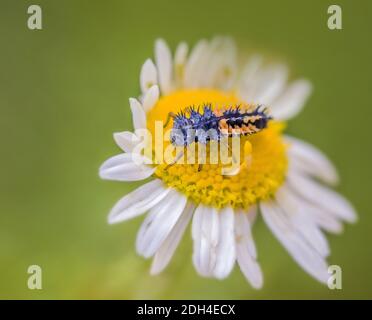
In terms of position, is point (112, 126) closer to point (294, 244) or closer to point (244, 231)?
point (244, 231)

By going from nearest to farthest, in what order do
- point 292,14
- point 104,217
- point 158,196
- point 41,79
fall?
point 158,196 → point 104,217 → point 41,79 → point 292,14

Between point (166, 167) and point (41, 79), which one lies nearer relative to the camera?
point (166, 167)

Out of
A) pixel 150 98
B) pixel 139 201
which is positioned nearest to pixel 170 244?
pixel 139 201

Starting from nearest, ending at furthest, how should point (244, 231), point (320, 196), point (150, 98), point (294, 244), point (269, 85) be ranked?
point (150, 98) < point (244, 231) < point (294, 244) < point (320, 196) < point (269, 85)

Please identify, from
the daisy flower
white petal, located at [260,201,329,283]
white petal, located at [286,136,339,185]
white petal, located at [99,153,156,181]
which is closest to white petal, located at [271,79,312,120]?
the daisy flower

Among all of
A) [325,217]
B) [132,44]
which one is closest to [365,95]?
[325,217]

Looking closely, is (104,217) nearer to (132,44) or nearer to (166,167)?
(166,167)

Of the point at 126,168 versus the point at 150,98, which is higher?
the point at 150,98
